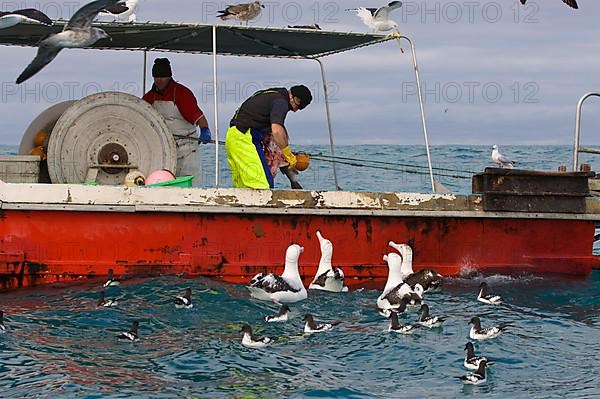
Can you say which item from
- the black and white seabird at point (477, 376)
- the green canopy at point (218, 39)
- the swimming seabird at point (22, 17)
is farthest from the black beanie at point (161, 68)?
the black and white seabird at point (477, 376)

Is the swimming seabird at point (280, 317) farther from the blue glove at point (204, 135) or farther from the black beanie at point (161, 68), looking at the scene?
the black beanie at point (161, 68)

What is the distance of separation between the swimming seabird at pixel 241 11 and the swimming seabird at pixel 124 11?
1.07 metres

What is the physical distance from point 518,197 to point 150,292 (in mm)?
4415

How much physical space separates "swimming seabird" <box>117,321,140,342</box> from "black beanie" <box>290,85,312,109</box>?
397cm

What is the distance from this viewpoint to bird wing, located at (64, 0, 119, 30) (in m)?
10.8

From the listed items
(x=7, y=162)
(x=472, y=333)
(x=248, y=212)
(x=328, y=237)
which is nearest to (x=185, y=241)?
(x=248, y=212)

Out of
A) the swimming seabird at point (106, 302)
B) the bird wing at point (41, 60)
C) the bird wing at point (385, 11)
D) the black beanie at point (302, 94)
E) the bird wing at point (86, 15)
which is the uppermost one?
the bird wing at point (385, 11)

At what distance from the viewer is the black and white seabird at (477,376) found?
8750 millimetres

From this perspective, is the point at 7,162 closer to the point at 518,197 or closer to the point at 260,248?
the point at 260,248

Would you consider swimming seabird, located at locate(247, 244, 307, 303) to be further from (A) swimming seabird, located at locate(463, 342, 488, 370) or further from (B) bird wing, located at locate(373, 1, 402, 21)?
(B) bird wing, located at locate(373, 1, 402, 21)

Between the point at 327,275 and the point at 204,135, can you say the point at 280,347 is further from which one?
the point at 204,135

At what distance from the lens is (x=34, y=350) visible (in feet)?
30.3

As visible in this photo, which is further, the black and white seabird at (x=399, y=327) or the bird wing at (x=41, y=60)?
the bird wing at (x=41, y=60)

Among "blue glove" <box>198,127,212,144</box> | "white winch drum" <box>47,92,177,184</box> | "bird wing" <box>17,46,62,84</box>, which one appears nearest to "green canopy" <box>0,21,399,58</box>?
"bird wing" <box>17,46,62,84</box>
